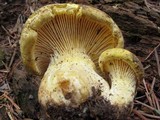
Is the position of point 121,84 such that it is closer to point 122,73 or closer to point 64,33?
point 122,73

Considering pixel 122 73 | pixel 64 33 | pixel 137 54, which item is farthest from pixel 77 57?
pixel 137 54

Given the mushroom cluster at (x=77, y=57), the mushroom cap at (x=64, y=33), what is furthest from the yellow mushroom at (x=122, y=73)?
the mushroom cap at (x=64, y=33)

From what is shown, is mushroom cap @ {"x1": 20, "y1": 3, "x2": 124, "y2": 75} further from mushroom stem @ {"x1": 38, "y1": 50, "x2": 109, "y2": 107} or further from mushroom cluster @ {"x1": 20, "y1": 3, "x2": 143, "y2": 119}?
mushroom stem @ {"x1": 38, "y1": 50, "x2": 109, "y2": 107}

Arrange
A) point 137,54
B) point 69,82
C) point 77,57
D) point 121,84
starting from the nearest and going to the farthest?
point 69,82
point 121,84
point 77,57
point 137,54

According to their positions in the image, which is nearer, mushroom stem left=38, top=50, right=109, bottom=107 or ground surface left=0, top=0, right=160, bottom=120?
mushroom stem left=38, top=50, right=109, bottom=107

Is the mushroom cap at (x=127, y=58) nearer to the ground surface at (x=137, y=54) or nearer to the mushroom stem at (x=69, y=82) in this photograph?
the mushroom stem at (x=69, y=82)

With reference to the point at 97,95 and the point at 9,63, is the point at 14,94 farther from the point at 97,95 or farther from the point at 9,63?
the point at 97,95

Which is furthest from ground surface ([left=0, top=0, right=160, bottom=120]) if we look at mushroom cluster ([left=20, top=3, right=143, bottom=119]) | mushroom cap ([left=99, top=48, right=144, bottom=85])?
mushroom cap ([left=99, top=48, right=144, bottom=85])
